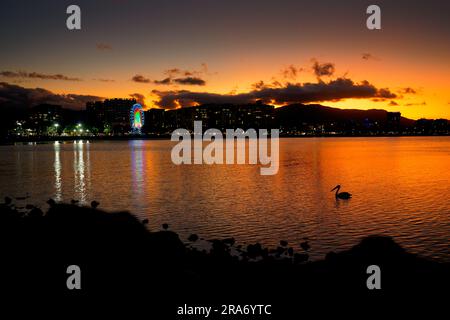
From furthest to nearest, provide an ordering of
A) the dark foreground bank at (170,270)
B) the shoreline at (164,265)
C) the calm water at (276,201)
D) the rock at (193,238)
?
1. the calm water at (276,201)
2. the rock at (193,238)
3. the shoreline at (164,265)
4. the dark foreground bank at (170,270)

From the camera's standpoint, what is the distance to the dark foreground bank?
38.5 ft

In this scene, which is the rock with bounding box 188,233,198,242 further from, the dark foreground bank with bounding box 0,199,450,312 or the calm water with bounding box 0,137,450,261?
the dark foreground bank with bounding box 0,199,450,312

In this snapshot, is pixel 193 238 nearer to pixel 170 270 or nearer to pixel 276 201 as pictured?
pixel 170 270

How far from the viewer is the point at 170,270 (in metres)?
12.2

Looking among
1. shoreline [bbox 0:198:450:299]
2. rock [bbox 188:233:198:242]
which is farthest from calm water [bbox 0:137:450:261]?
shoreline [bbox 0:198:450:299]

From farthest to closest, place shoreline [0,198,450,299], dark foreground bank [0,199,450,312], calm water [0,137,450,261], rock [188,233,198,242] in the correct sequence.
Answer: calm water [0,137,450,261] → rock [188,233,198,242] → shoreline [0,198,450,299] → dark foreground bank [0,199,450,312]

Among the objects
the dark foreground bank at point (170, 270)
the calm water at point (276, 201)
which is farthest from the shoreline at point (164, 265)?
the calm water at point (276, 201)

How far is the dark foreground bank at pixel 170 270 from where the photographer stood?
11721 millimetres

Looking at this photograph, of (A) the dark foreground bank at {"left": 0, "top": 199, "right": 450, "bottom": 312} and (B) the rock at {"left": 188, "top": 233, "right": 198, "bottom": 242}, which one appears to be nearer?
(A) the dark foreground bank at {"left": 0, "top": 199, "right": 450, "bottom": 312}

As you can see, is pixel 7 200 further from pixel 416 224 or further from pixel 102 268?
pixel 416 224

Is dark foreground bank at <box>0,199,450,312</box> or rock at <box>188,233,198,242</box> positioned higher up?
dark foreground bank at <box>0,199,450,312</box>

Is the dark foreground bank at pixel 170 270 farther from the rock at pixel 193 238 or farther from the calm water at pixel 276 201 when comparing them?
the calm water at pixel 276 201

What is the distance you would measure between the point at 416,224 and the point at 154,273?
18.6 m

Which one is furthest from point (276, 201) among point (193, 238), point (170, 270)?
point (170, 270)
